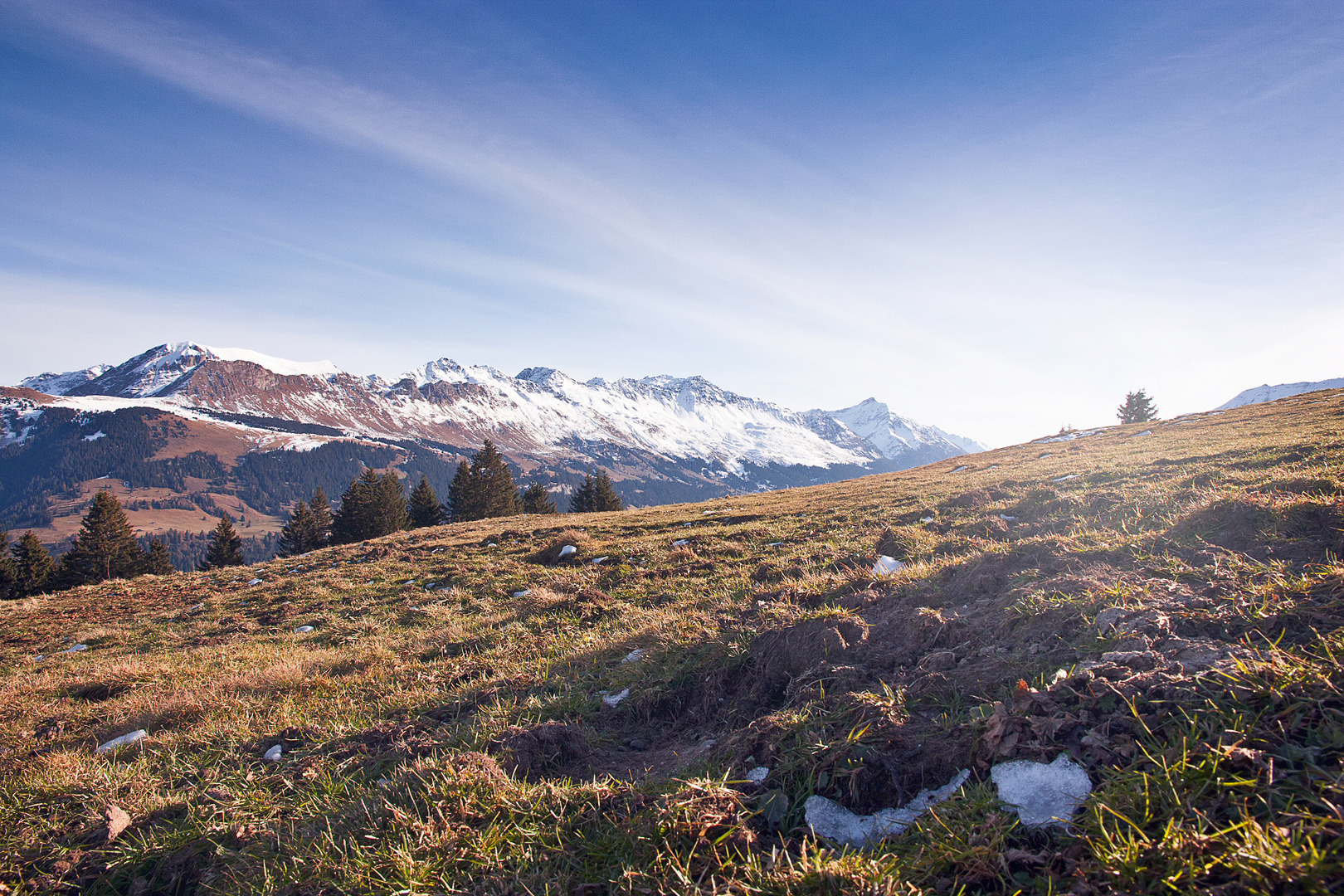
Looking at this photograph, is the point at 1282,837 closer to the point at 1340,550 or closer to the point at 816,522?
the point at 1340,550

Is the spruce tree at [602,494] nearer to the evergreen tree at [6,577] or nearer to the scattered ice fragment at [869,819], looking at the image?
the evergreen tree at [6,577]

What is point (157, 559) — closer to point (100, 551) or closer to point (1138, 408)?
point (100, 551)

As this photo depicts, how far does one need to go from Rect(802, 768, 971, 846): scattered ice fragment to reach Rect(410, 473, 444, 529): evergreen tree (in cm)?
6755

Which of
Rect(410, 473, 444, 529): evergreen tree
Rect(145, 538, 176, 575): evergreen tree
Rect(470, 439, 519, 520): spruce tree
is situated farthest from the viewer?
Rect(410, 473, 444, 529): evergreen tree

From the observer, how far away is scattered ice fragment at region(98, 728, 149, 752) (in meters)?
6.32

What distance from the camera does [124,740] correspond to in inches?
257

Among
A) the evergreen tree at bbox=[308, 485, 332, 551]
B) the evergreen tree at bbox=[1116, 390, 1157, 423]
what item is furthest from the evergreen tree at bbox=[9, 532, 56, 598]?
the evergreen tree at bbox=[1116, 390, 1157, 423]

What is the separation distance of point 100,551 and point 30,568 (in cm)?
499

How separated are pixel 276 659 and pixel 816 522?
14401 mm

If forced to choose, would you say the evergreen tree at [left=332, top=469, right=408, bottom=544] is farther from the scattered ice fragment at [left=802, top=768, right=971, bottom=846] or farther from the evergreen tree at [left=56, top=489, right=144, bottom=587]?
the scattered ice fragment at [left=802, top=768, right=971, bottom=846]

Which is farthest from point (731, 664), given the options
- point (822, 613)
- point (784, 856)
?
point (784, 856)

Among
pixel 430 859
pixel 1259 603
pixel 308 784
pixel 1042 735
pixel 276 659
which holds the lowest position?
pixel 276 659

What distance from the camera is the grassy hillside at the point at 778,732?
2.70 metres

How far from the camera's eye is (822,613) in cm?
657
